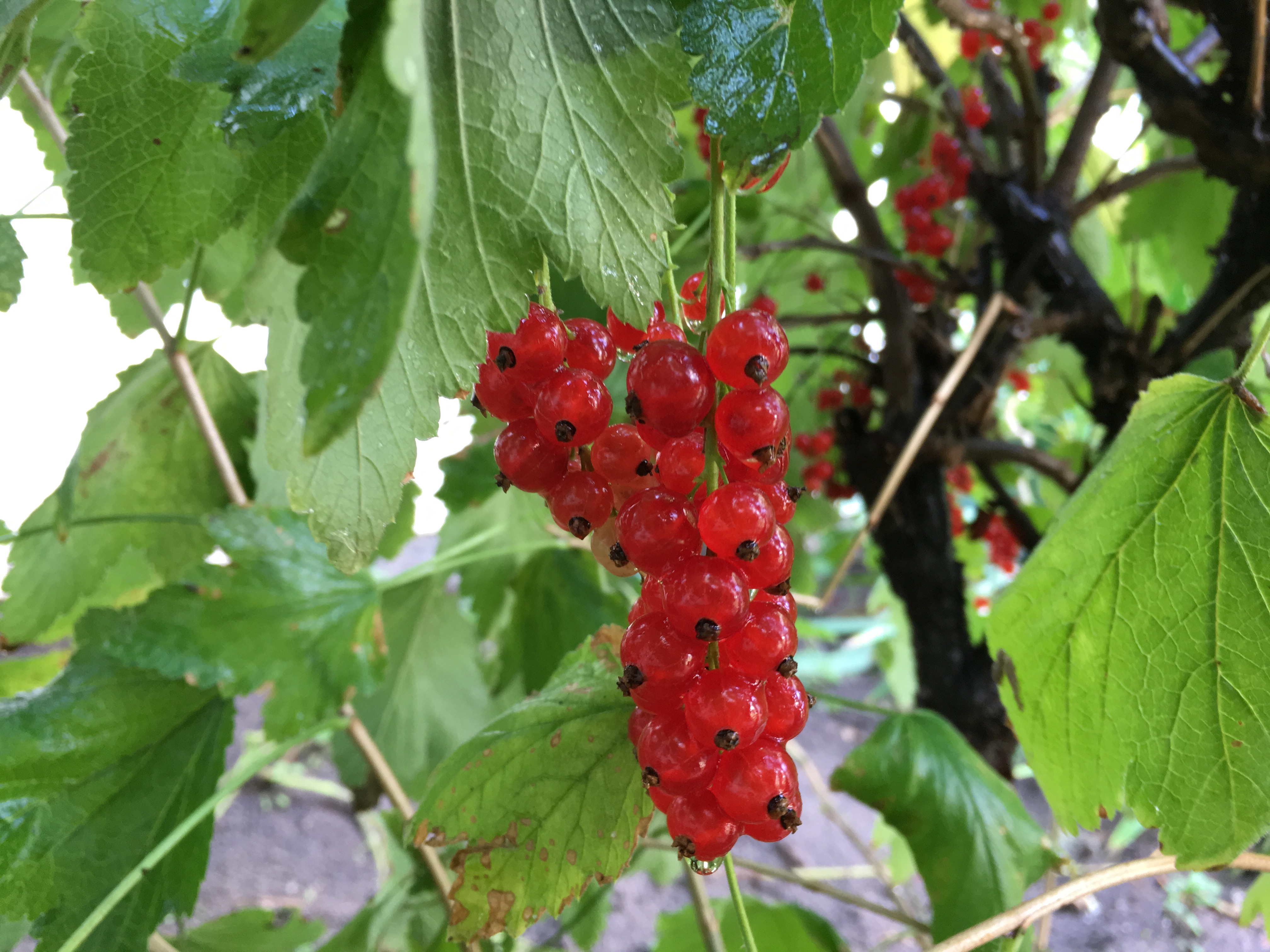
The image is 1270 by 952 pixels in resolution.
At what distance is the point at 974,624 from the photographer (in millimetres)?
1128

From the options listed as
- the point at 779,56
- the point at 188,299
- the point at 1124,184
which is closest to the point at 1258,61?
the point at 1124,184

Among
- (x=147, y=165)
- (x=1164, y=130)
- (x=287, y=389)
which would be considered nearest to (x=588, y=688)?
(x=287, y=389)

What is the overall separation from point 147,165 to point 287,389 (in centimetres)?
16

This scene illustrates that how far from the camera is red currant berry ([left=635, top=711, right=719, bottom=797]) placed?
11.2 inches

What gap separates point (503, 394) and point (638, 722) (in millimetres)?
143

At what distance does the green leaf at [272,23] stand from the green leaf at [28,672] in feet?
2.03

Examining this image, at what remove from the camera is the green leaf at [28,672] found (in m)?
0.65

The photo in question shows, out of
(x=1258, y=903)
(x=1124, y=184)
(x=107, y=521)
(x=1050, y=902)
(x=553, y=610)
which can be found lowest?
(x=1258, y=903)

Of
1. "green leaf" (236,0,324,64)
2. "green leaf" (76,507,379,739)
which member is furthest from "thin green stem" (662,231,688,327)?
"green leaf" (76,507,379,739)

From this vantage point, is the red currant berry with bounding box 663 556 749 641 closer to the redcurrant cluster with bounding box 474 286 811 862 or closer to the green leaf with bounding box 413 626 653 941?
A: the redcurrant cluster with bounding box 474 286 811 862

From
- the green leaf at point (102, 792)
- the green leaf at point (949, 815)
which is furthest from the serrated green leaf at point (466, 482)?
the green leaf at point (949, 815)

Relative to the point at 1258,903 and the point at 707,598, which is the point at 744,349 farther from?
the point at 1258,903

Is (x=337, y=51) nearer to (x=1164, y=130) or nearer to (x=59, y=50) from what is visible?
(x=59, y=50)

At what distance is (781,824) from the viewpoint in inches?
11.0
